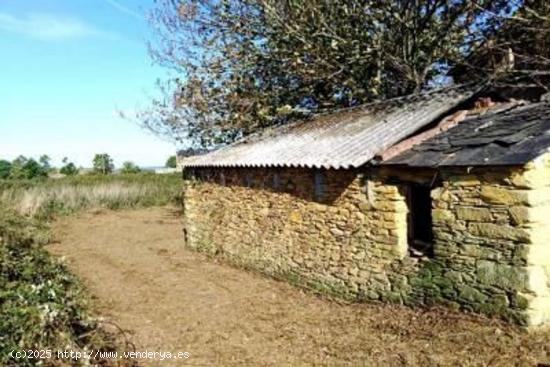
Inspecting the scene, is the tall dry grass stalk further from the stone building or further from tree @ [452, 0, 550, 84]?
tree @ [452, 0, 550, 84]

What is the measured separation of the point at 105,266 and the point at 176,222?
7.84m

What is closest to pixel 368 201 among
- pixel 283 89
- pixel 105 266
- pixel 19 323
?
pixel 19 323

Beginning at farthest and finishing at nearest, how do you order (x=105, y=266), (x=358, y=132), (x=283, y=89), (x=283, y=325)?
1. (x=283, y=89)
2. (x=105, y=266)
3. (x=358, y=132)
4. (x=283, y=325)

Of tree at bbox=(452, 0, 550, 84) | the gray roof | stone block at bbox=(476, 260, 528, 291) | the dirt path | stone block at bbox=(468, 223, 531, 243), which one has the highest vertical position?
tree at bbox=(452, 0, 550, 84)

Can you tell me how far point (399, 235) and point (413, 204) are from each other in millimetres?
674

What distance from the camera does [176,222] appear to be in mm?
19250

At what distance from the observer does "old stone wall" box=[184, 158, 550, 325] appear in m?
5.59

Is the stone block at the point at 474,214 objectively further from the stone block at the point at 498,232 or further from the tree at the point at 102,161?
the tree at the point at 102,161

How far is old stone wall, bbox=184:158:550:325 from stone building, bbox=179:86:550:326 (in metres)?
0.02

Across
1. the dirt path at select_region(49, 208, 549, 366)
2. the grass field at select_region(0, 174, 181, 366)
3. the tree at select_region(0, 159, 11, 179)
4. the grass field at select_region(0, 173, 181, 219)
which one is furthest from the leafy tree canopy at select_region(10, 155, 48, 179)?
the dirt path at select_region(49, 208, 549, 366)

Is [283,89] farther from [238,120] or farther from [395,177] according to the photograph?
[395,177]

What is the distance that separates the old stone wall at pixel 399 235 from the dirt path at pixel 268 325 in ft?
1.02

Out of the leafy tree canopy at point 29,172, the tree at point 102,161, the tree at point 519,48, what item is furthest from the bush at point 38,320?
the tree at point 102,161

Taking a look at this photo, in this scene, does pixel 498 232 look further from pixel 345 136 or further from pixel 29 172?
pixel 29 172
